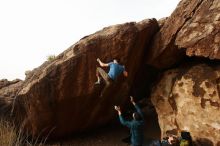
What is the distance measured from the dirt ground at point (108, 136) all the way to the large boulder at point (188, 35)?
2719mm

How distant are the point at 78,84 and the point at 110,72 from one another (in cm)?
Result: 210

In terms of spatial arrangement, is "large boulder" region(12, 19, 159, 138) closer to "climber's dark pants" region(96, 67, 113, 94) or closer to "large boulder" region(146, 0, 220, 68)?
"climber's dark pants" region(96, 67, 113, 94)

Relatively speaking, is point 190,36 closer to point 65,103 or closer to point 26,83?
point 65,103

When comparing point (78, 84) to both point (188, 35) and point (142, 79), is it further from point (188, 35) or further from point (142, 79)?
point (188, 35)

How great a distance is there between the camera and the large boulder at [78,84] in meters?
12.4

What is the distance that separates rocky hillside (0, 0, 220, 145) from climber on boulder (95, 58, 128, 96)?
0.44 metres

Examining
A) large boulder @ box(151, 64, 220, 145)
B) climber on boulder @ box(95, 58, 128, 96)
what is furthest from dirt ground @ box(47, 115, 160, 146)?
climber on boulder @ box(95, 58, 128, 96)

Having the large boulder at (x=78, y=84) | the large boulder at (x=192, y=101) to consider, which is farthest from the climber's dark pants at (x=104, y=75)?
the large boulder at (x=192, y=101)

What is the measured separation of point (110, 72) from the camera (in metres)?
10.9

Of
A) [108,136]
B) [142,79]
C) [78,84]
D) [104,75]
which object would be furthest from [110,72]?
[108,136]

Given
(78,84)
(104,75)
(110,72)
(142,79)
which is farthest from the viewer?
(142,79)

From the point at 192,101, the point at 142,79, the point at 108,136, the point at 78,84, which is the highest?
the point at 78,84

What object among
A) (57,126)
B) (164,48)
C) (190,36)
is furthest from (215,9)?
(57,126)

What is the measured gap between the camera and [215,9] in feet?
35.5
